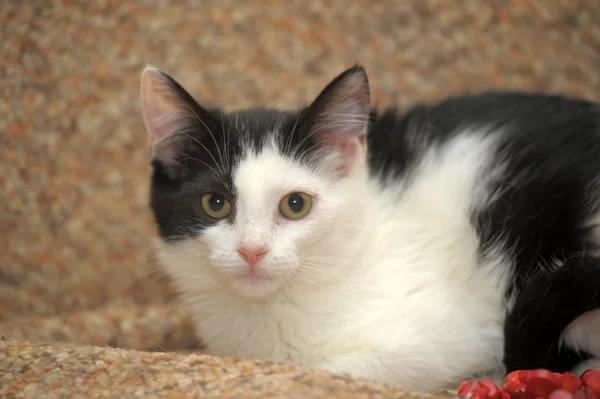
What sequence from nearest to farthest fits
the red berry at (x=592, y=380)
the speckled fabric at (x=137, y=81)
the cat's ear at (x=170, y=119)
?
the red berry at (x=592, y=380), the cat's ear at (x=170, y=119), the speckled fabric at (x=137, y=81)

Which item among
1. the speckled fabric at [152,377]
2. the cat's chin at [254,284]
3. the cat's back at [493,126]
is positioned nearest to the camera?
the speckled fabric at [152,377]

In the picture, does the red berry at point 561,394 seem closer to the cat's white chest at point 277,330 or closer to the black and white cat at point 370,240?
the black and white cat at point 370,240

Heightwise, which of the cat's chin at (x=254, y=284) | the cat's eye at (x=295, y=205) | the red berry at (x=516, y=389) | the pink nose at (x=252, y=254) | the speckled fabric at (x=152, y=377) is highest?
the cat's eye at (x=295, y=205)

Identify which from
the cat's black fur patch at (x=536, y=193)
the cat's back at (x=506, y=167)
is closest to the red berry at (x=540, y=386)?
the cat's black fur patch at (x=536, y=193)

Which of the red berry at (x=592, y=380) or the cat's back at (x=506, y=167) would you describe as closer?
the red berry at (x=592, y=380)

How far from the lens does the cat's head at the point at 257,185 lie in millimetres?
1602

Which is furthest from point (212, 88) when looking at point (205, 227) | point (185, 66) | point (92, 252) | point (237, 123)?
point (205, 227)

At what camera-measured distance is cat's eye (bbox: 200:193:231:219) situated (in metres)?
1.67

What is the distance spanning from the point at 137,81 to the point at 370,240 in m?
1.56

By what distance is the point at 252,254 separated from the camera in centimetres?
153

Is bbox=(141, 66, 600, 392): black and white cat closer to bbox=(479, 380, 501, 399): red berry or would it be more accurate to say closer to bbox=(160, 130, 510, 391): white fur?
bbox=(160, 130, 510, 391): white fur

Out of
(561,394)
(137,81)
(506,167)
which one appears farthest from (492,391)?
(137,81)

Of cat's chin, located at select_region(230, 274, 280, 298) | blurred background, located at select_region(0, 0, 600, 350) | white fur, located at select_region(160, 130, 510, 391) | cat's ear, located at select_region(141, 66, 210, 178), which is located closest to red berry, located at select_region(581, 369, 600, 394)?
white fur, located at select_region(160, 130, 510, 391)

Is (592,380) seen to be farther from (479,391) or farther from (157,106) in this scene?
(157,106)
